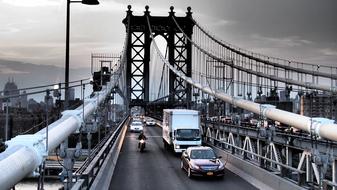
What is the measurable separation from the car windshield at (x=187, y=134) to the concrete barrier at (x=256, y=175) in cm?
679

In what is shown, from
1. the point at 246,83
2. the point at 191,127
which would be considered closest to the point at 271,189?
the point at 191,127

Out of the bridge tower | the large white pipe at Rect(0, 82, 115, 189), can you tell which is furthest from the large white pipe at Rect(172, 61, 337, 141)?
the bridge tower

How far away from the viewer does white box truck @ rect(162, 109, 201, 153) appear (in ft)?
110

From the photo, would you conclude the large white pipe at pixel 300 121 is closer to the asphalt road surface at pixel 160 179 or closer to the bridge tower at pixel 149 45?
the asphalt road surface at pixel 160 179

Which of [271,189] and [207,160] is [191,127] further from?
[271,189]

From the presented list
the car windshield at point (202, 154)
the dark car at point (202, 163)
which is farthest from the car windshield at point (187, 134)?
the car windshield at point (202, 154)

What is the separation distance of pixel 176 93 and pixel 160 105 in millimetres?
12117

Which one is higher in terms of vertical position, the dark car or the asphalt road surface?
the dark car

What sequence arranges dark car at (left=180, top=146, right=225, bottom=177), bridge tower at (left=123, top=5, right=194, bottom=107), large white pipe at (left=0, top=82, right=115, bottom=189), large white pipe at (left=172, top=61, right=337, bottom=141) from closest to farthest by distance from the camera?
1. large white pipe at (left=0, top=82, right=115, bottom=189)
2. large white pipe at (left=172, top=61, right=337, bottom=141)
3. dark car at (left=180, top=146, right=225, bottom=177)
4. bridge tower at (left=123, top=5, right=194, bottom=107)

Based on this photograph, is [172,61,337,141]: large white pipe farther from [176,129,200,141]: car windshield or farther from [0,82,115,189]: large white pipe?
[0,82,115,189]: large white pipe

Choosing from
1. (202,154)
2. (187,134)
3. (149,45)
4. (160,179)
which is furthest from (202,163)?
(149,45)

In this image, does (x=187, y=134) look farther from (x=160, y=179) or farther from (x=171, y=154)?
(x=160, y=179)

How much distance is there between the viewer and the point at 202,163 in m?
22.4

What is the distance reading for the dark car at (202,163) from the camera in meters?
22.1
